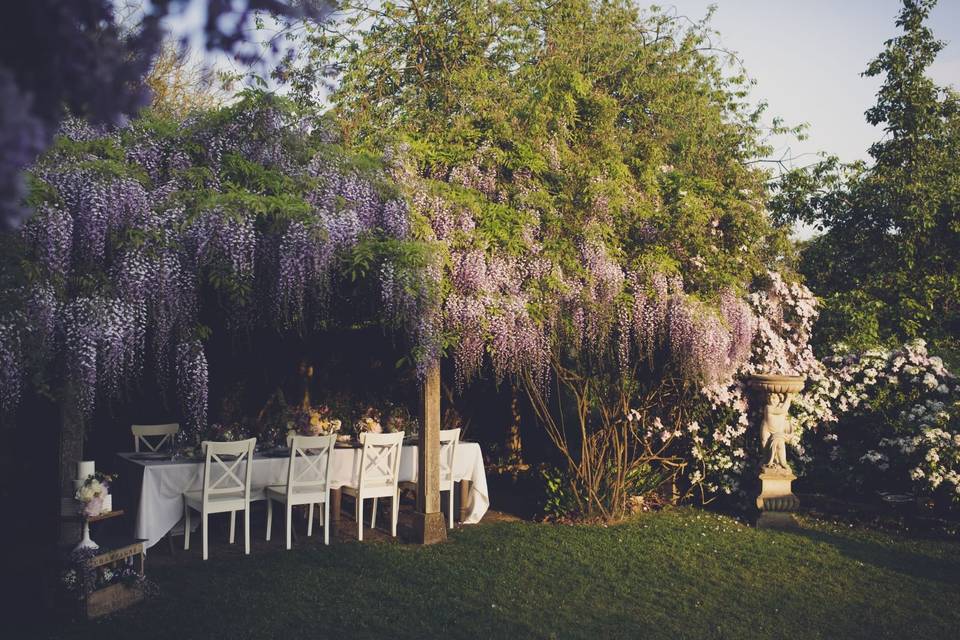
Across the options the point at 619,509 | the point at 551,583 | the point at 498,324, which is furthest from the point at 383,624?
the point at 619,509

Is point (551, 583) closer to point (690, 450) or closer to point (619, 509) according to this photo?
point (619, 509)

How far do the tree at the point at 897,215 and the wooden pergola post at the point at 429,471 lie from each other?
16.5 feet

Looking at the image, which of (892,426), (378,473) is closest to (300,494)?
(378,473)

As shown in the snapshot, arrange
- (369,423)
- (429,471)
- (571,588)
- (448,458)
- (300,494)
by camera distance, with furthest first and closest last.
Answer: (369,423), (448,458), (429,471), (300,494), (571,588)

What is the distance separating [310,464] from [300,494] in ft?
0.75

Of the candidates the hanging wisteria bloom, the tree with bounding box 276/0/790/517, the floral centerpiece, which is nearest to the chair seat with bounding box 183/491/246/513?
the hanging wisteria bloom

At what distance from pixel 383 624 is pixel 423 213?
2.69 metres

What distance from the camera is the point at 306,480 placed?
20.6 feet

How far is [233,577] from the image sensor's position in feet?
17.1

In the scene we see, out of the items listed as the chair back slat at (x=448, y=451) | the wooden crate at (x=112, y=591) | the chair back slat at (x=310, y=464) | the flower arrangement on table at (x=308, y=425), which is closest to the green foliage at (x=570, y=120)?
the chair back slat at (x=448, y=451)

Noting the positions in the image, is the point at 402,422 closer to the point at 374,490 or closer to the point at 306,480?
the point at 374,490

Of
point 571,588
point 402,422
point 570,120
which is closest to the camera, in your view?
point 571,588

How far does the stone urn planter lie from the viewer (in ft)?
23.3

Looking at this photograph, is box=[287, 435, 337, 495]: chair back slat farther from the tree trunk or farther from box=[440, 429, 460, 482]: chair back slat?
the tree trunk
